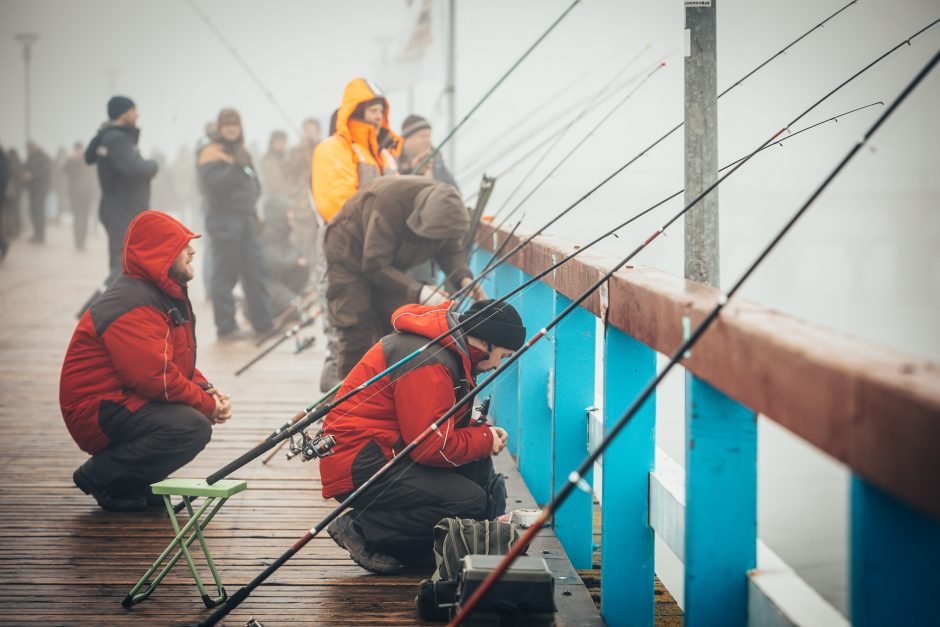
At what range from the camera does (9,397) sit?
21.2 ft

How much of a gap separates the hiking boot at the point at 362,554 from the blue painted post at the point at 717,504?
160cm

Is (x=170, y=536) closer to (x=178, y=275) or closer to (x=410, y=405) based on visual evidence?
(x=178, y=275)

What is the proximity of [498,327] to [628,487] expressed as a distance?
82 cm

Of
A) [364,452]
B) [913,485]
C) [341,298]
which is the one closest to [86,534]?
[364,452]

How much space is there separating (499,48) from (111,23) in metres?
46.9

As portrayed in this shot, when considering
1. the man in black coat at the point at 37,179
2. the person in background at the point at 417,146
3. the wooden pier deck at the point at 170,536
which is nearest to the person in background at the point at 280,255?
the person in background at the point at 417,146

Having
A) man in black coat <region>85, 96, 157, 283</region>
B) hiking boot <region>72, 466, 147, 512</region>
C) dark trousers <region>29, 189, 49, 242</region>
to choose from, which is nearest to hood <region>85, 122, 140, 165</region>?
man in black coat <region>85, 96, 157, 283</region>

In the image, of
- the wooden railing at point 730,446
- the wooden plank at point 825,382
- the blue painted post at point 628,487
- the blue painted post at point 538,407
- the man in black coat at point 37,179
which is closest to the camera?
the wooden plank at point 825,382

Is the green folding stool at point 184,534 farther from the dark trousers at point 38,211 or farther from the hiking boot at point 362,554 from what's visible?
the dark trousers at point 38,211

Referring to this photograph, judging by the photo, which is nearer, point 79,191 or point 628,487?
point 628,487

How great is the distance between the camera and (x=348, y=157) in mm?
6004

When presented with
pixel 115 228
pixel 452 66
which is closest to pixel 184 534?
pixel 115 228

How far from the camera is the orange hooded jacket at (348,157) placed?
586 centimetres

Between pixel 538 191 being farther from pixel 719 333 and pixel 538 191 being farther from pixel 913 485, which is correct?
pixel 913 485
